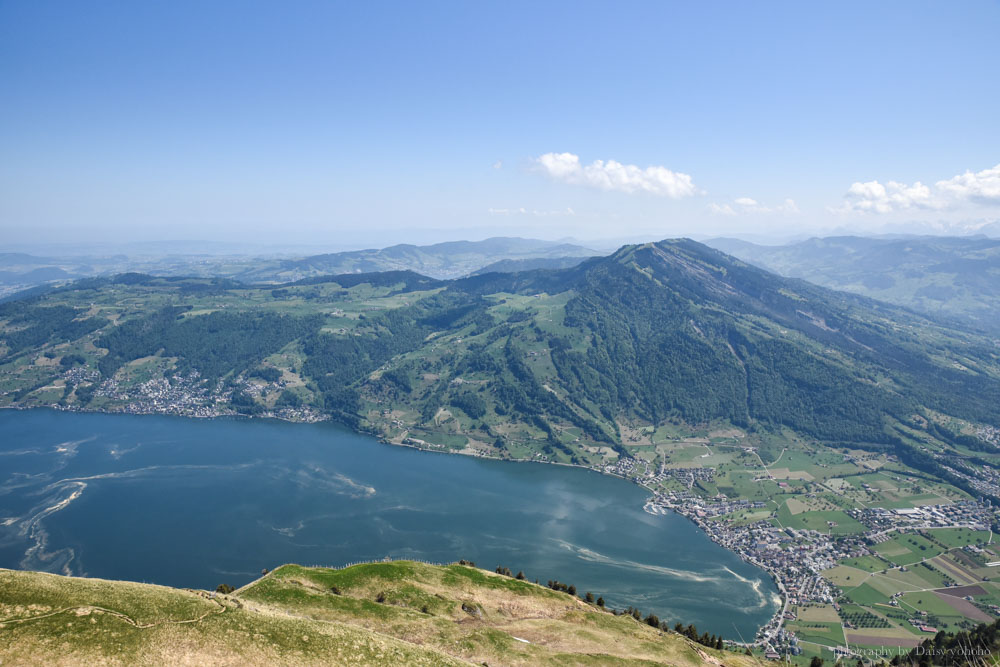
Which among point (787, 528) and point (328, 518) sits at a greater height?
point (787, 528)

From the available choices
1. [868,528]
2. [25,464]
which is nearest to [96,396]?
[25,464]

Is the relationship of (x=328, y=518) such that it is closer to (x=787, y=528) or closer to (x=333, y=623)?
(x=333, y=623)

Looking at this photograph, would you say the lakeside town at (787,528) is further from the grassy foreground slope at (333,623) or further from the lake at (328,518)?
the grassy foreground slope at (333,623)

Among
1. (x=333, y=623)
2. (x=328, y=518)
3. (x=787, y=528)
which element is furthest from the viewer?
(x=328, y=518)

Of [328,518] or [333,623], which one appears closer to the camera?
[333,623]

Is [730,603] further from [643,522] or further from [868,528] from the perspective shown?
[868,528]

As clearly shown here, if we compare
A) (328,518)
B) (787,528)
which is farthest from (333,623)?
(787,528)

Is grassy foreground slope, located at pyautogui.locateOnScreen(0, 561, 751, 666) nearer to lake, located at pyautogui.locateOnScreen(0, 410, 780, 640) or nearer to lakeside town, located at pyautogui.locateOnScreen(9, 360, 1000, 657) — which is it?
lake, located at pyautogui.locateOnScreen(0, 410, 780, 640)

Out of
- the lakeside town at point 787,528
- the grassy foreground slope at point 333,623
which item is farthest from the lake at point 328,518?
the grassy foreground slope at point 333,623
